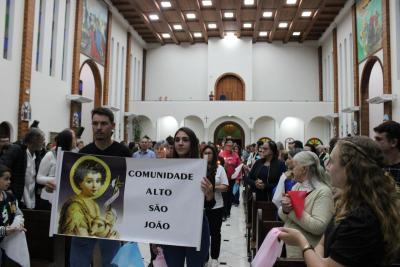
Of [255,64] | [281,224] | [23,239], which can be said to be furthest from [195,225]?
[255,64]

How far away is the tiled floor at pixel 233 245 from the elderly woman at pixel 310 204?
8.85 feet

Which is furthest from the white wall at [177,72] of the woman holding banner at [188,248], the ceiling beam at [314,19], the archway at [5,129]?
the woman holding banner at [188,248]

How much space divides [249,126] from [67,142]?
18.5 metres

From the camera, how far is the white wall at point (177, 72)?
2478 cm

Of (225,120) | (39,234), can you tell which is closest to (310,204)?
(39,234)

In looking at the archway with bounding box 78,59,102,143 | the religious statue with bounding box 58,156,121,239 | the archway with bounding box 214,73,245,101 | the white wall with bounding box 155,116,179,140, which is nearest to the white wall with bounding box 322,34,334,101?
the archway with bounding box 214,73,245,101

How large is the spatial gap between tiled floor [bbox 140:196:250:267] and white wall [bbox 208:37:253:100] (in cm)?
1566

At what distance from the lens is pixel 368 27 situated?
50.8ft

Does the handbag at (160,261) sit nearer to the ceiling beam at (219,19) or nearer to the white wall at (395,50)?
the white wall at (395,50)

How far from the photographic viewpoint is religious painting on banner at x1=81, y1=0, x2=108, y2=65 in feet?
53.1

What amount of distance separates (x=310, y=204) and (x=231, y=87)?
2139 centimetres

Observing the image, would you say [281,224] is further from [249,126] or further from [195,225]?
[249,126]

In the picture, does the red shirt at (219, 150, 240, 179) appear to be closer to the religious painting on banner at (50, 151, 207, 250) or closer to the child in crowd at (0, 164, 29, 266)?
the child in crowd at (0, 164, 29, 266)

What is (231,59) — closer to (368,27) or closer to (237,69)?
(237,69)
